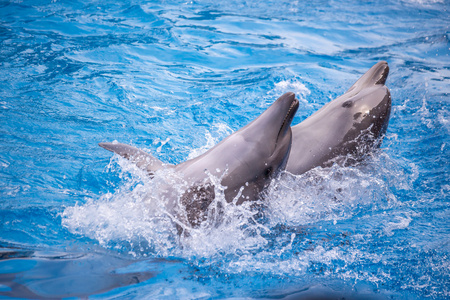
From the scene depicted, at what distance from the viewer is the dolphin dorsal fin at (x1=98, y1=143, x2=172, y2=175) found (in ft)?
17.1

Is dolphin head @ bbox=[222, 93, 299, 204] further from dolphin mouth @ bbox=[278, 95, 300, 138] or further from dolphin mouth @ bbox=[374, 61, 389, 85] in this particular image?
dolphin mouth @ bbox=[374, 61, 389, 85]

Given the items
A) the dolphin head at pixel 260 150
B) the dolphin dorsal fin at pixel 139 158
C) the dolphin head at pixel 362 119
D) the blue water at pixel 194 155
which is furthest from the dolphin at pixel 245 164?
the dolphin head at pixel 362 119

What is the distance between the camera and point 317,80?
10211 millimetres

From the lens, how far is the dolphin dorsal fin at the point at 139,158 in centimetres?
520

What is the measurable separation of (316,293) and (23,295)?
2569 mm

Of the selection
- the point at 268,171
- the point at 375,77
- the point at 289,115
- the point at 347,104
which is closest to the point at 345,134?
the point at 347,104

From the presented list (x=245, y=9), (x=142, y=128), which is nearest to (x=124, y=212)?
(x=142, y=128)

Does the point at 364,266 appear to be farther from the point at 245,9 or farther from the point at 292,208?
the point at 245,9

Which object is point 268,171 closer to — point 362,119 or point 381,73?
point 362,119

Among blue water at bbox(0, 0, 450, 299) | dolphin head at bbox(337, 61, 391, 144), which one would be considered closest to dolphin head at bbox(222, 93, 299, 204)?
blue water at bbox(0, 0, 450, 299)

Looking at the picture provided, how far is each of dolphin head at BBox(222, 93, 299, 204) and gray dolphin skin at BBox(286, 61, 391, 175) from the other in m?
0.95

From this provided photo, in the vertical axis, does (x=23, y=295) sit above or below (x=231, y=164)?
below

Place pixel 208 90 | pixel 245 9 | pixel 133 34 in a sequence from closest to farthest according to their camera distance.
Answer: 1. pixel 208 90
2. pixel 133 34
3. pixel 245 9

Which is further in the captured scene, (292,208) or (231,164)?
(292,208)
